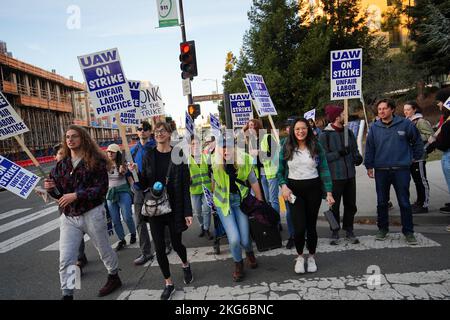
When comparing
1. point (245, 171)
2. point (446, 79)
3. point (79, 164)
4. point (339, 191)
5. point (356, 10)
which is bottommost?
point (339, 191)

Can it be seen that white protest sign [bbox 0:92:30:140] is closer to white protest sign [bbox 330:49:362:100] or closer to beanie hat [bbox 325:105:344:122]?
beanie hat [bbox 325:105:344:122]

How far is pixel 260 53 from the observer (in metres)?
27.5

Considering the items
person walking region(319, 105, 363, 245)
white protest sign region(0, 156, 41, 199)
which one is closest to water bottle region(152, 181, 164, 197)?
white protest sign region(0, 156, 41, 199)

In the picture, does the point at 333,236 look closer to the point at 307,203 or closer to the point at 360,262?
the point at 360,262

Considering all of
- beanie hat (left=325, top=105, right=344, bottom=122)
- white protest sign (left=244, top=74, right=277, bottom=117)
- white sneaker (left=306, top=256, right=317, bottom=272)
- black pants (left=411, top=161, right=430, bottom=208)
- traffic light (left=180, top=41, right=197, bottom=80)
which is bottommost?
white sneaker (left=306, top=256, right=317, bottom=272)

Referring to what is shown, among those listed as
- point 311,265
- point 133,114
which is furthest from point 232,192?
point 133,114

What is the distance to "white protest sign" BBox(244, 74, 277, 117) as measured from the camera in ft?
22.7

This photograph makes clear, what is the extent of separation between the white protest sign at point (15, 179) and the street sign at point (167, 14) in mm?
7819

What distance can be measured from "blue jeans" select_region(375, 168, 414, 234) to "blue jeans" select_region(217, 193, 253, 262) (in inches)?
82.6

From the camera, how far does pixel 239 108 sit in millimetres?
8984

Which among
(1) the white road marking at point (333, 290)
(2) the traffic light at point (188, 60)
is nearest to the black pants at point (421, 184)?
(1) the white road marking at point (333, 290)

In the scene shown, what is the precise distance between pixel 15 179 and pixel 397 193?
16.8 feet

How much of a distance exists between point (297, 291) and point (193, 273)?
54.7 inches
